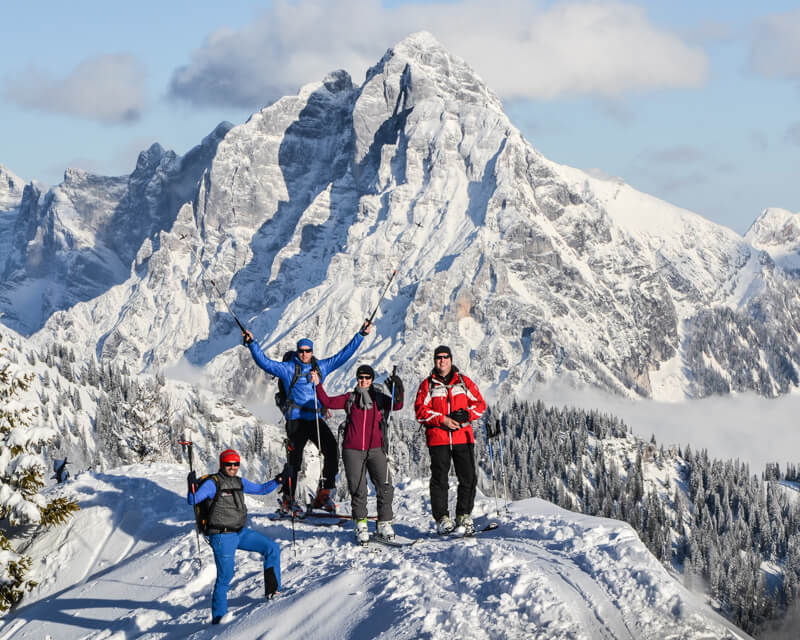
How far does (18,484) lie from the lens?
73.3 ft

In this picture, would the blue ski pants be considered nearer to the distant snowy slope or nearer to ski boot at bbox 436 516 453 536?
the distant snowy slope

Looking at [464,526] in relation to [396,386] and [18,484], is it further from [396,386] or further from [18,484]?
[18,484]

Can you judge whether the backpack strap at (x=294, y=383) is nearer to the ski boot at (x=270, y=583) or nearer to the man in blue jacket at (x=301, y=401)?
the man in blue jacket at (x=301, y=401)

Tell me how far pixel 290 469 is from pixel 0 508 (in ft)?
30.9

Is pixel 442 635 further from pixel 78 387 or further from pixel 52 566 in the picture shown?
pixel 78 387

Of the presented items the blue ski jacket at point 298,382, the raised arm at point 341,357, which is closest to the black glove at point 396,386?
the raised arm at point 341,357

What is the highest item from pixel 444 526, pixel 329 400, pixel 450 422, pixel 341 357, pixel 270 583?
pixel 341 357

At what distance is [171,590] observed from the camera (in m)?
16.8

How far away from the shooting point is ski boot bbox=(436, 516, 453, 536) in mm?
16797

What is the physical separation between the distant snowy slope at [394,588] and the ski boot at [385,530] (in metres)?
0.50

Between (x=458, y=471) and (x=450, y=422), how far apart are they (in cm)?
108

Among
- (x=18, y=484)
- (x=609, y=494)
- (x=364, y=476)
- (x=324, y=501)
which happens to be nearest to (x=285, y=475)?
(x=364, y=476)

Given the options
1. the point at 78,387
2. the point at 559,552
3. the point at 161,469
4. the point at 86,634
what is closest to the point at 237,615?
the point at 86,634

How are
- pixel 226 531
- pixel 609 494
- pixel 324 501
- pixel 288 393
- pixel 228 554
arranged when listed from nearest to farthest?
pixel 228 554 → pixel 226 531 → pixel 288 393 → pixel 324 501 → pixel 609 494
